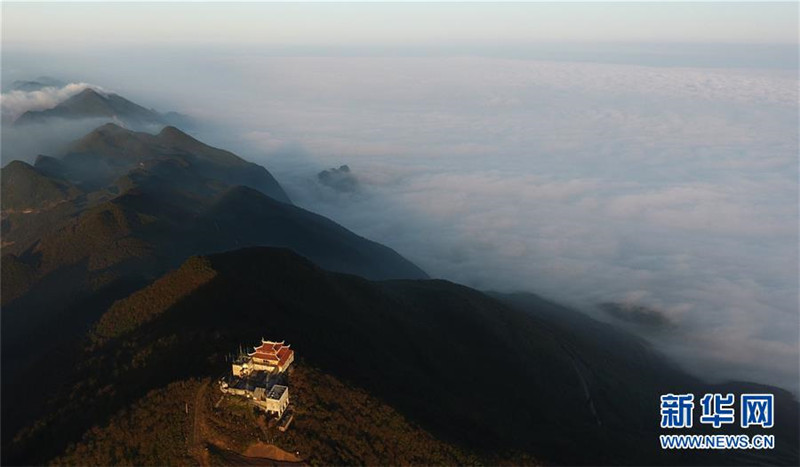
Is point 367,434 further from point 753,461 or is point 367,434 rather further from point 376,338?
point 753,461

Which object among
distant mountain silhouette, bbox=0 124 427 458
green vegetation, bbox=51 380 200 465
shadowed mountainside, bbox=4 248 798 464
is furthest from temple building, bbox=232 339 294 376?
distant mountain silhouette, bbox=0 124 427 458

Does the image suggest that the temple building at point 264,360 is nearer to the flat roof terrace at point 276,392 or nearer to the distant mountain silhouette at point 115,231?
the flat roof terrace at point 276,392

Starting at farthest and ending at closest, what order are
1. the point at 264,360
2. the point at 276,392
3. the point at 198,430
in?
the point at 264,360 < the point at 276,392 < the point at 198,430

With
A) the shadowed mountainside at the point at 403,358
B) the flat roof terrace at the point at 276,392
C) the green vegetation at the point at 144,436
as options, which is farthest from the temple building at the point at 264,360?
the green vegetation at the point at 144,436

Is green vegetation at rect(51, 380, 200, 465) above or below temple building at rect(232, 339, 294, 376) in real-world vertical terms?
below

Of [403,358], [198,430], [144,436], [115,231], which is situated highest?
[115,231]

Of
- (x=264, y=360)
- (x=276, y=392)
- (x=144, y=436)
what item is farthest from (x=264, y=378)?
(x=144, y=436)

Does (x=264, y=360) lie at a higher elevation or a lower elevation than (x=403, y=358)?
higher

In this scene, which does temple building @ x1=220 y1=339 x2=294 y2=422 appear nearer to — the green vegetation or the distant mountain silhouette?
the green vegetation

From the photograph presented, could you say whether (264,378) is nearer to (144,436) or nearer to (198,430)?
(198,430)

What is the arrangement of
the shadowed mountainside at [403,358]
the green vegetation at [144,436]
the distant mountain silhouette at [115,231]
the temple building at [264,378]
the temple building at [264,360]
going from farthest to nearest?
the distant mountain silhouette at [115,231]
the shadowed mountainside at [403,358]
the temple building at [264,360]
the temple building at [264,378]
the green vegetation at [144,436]

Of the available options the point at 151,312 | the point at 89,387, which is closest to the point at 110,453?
the point at 89,387

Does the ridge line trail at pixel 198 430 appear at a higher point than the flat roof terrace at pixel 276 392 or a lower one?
lower
